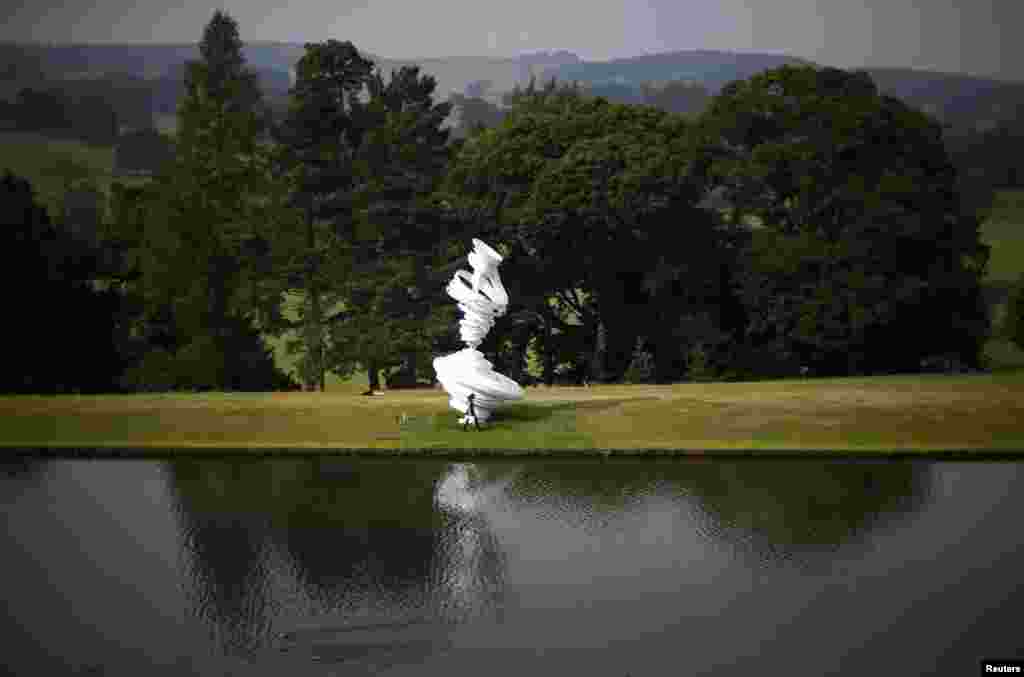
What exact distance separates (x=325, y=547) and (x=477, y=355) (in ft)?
43.8

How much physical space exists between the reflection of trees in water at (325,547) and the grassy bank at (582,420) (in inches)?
128

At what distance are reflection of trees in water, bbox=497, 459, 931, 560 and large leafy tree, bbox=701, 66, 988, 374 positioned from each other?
1702cm

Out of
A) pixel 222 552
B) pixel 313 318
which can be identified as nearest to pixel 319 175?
pixel 313 318

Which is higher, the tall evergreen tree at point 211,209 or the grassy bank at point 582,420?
the tall evergreen tree at point 211,209

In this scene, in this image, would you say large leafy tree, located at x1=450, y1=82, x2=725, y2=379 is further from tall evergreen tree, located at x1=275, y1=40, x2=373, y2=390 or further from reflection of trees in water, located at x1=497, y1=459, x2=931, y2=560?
reflection of trees in water, located at x1=497, y1=459, x2=931, y2=560

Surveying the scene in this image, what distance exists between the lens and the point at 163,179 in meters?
57.0

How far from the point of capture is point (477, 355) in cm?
3928

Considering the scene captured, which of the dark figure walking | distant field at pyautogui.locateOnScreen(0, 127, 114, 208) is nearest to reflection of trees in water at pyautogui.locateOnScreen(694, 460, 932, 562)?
the dark figure walking

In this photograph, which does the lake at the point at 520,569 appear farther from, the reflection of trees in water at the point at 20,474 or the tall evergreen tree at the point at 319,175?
the tall evergreen tree at the point at 319,175

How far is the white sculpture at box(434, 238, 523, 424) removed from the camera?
38.3 m

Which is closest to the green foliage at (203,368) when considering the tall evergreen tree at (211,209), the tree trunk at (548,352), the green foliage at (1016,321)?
the tall evergreen tree at (211,209)

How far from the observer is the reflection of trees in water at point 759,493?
90.7ft

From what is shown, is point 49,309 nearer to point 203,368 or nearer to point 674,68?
point 203,368

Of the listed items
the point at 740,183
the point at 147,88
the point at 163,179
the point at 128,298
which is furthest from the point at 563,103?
the point at 147,88
